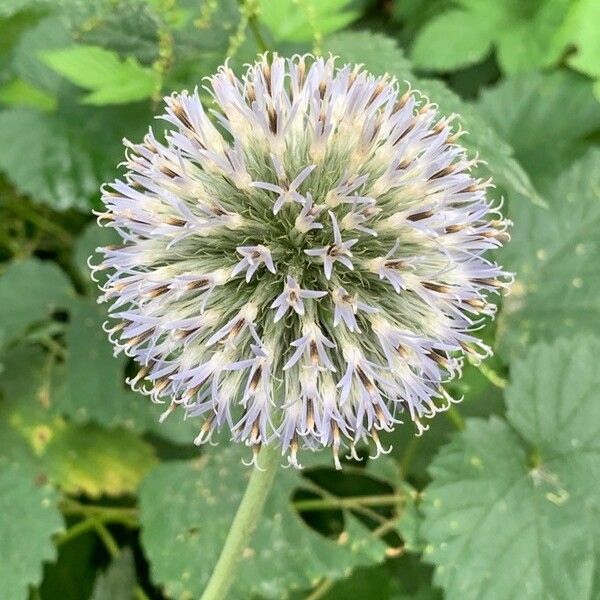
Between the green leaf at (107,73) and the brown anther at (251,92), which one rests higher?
the brown anther at (251,92)

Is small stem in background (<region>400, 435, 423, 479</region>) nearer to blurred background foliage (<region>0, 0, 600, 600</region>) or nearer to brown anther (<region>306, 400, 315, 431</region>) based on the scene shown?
blurred background foliage (<region>0, 0, 600, 600</region>)

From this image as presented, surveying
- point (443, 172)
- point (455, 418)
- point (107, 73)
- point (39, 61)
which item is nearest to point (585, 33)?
point (443, 172)

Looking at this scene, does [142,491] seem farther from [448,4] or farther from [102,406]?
[448,4]

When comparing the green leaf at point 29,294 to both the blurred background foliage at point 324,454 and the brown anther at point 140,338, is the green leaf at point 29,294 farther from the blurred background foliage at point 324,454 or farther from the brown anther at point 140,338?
the brown anther at point 140,338

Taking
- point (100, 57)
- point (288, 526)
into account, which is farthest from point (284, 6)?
point (288, 526)

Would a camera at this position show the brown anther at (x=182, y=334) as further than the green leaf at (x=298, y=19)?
No

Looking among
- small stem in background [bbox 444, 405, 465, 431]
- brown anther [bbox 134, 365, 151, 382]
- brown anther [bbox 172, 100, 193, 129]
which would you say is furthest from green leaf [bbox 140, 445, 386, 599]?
brown anther [bbox 172, 100, 193, 129]

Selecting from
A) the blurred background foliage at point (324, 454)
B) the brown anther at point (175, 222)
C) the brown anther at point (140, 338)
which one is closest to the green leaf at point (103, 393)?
the blurred background foliage at point (324, 454)
